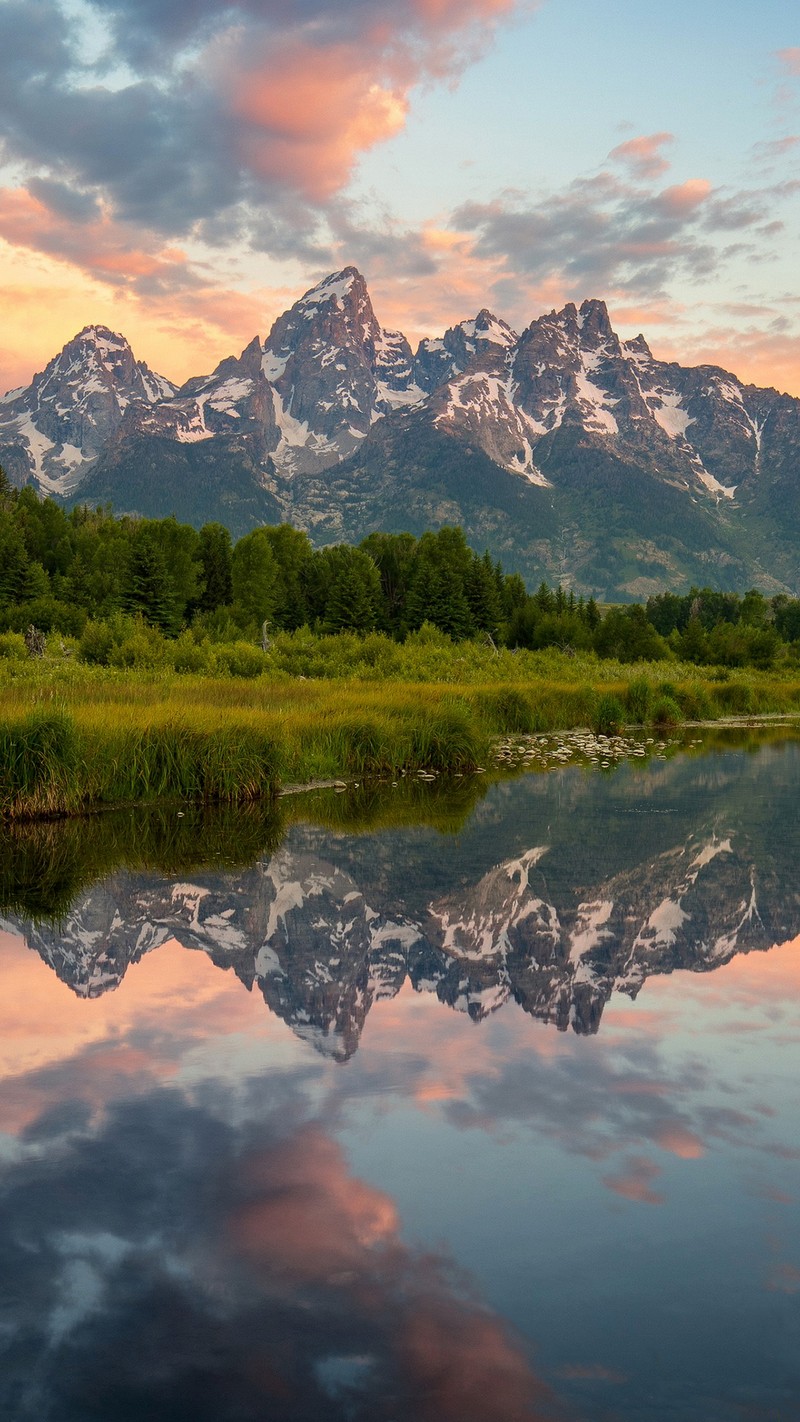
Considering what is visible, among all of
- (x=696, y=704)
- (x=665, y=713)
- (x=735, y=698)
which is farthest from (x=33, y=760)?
(x=735, y=698)

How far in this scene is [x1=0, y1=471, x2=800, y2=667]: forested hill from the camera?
243 feet

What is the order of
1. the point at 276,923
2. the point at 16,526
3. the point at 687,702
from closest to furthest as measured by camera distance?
the point at 276,923 → the point at 687,702 → the point at 16,526

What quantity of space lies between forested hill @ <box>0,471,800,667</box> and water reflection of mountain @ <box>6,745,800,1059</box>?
4663 centimetres

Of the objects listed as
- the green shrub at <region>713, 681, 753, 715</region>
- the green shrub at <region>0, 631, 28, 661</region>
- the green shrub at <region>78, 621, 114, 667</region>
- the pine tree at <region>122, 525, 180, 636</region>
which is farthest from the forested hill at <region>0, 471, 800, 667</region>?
the green shrub at <region>713, 681, 753, 715</region>

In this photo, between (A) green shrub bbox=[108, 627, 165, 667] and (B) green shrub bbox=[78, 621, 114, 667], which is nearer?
(A) green shrub bbox=[108, 627, 165, 667]

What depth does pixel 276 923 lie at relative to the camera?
14.4 metres

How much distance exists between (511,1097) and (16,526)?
92.4 metres

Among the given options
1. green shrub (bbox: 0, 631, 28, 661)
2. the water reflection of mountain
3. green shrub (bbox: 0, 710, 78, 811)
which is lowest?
the water reflection of mountain

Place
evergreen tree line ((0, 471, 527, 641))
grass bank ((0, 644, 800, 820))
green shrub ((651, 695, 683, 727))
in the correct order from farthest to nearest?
1. evergreen tree line ((0, 471, 527, 641))
2. green shrub ((651, 695, 683, 727))
3. grass bank ((0, 644, 800, 820))

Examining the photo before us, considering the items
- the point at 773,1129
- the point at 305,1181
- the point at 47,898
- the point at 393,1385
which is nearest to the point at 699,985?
the point at 773,1129

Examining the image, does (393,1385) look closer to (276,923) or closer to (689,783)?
(276,923)

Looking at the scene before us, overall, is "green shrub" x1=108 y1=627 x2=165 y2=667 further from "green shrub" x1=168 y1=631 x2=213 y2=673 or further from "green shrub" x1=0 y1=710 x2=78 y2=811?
"green shrub" x1=0 y1=710 x2=78 y2=811

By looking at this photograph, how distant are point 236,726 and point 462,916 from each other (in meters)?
12.0

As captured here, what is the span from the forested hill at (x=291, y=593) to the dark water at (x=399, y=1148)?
51.6 m
